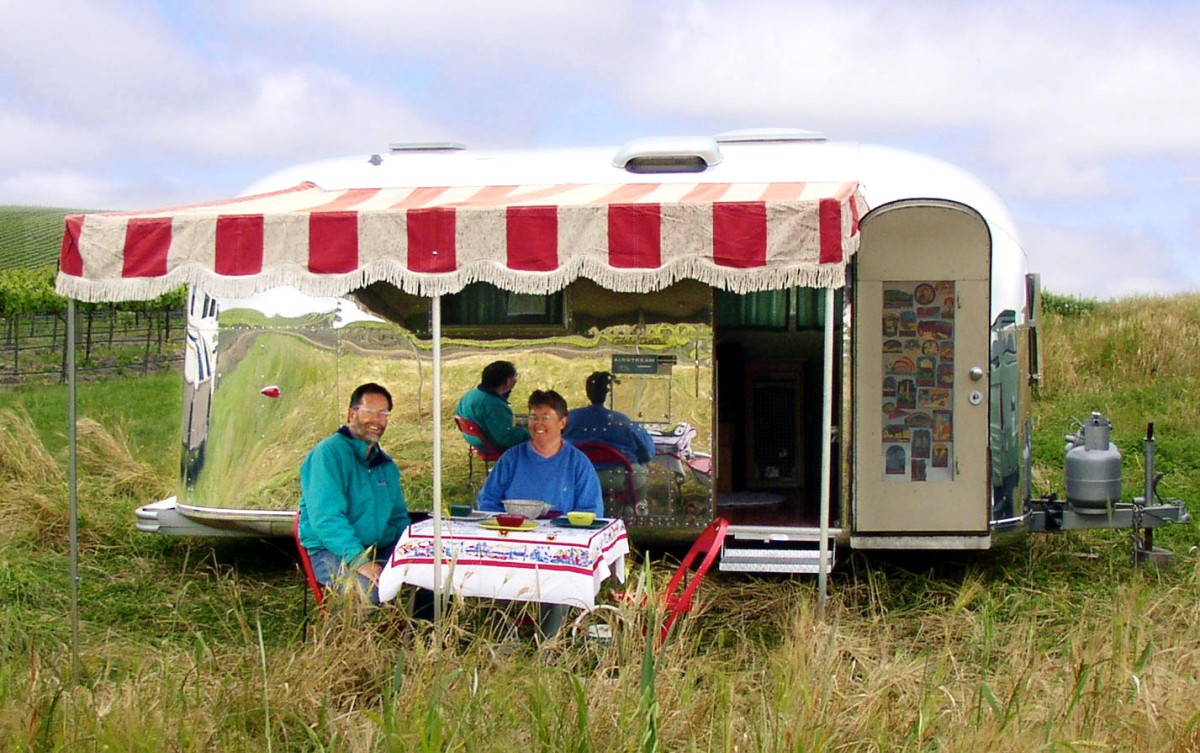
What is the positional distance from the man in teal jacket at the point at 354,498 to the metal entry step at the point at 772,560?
5.73 feet

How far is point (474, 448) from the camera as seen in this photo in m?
6.83

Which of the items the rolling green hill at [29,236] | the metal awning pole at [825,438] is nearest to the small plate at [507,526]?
the metal awning pole at [825,438]

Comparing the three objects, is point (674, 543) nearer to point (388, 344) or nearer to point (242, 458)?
point (388, 344)

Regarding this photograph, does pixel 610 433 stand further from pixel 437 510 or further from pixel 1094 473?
pixel 1094 473

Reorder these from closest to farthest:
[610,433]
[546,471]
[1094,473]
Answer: [546,471] < [610,433] < [1094,473]

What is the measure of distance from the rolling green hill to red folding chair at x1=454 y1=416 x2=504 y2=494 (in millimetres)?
26638

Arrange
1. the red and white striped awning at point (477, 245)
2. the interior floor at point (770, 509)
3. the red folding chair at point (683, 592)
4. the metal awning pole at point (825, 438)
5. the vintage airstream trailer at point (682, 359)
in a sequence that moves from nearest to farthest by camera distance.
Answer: the red folding chair at point (683, 592), the red and white striped awning at point (477, 245), the metal awning pole at point (825, 438), the vintage airstream trailer at point (682, 359), the interior floor at point (770, 509)

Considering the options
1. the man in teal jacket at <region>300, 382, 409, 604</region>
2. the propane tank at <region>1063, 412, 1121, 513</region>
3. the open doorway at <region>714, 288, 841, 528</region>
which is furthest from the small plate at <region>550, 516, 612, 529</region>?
the propane tank at <region>1063, 412, 1121, 513</region>

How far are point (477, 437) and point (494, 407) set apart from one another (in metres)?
0.22

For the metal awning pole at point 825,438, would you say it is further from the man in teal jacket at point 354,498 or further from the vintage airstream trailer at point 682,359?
the man in teal jacket at point 354,498

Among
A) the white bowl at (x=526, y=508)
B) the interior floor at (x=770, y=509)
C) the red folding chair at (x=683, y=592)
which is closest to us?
the red folding chair at (x=683, y=592)

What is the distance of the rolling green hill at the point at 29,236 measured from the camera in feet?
104

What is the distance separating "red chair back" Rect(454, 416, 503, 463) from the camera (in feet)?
22.3

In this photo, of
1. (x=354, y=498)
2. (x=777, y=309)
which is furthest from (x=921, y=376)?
(x=354, y=498)
